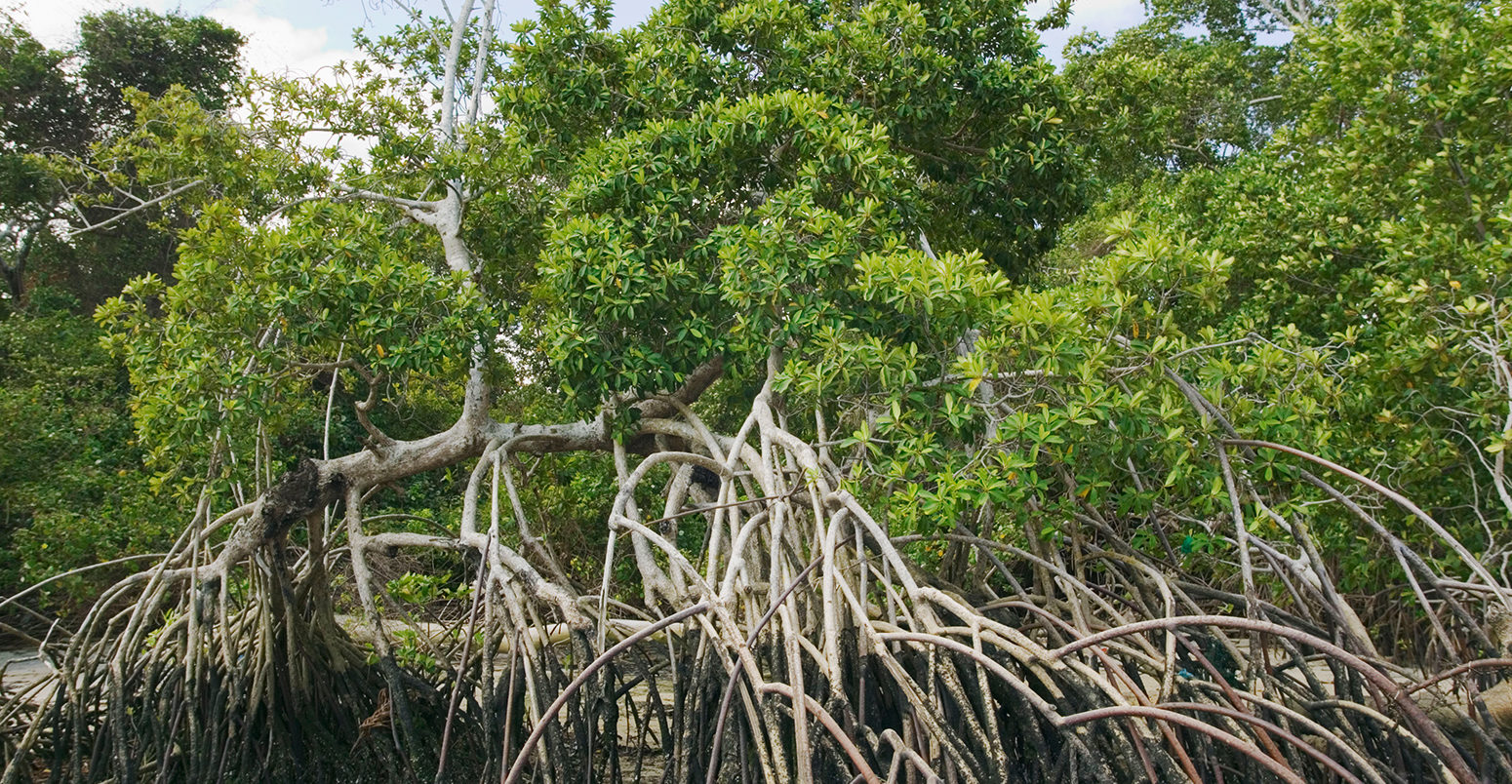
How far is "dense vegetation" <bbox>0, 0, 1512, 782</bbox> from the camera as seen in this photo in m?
3.54

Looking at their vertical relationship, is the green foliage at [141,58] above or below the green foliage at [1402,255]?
above

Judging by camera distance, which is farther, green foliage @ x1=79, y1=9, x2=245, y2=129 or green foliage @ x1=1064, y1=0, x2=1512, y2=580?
green foliage @ x1=79, y1=9, x2=245, y2=129

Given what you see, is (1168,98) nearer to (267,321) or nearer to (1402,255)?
(1402,255)

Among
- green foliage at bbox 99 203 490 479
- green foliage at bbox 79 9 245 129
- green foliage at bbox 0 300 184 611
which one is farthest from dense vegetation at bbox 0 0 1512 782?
green foliage at bbox 79 9 245 129

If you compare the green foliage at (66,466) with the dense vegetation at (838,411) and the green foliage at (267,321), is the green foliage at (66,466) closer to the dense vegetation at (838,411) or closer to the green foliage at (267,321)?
the dense vegetation at (838,411)

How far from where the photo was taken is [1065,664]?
10.5 ft

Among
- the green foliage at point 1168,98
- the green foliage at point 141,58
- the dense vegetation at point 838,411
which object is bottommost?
the dense vegetation at point 838,411

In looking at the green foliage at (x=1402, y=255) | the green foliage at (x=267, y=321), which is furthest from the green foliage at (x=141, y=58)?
the green foliage at (x=1402, y=255)

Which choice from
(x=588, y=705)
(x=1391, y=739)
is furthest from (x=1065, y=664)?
(x=588, y=705)

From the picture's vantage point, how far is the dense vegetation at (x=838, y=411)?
11.6 ft

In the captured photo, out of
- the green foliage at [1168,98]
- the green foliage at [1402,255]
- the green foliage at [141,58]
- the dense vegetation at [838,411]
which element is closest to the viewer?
the dense vegetation at [838,411]

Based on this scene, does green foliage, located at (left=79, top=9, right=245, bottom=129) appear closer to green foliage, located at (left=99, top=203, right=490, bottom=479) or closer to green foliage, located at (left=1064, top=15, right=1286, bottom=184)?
green foliage, located at (left=99, top=203, right=490, bottom=479)

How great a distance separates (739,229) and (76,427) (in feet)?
25.9

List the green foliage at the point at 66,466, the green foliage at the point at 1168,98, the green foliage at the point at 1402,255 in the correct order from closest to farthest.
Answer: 1. the green foliage at the point at 1402,255
2. the green foliage at the point at 1168,98
3. the green foliage at the point at 66,466
